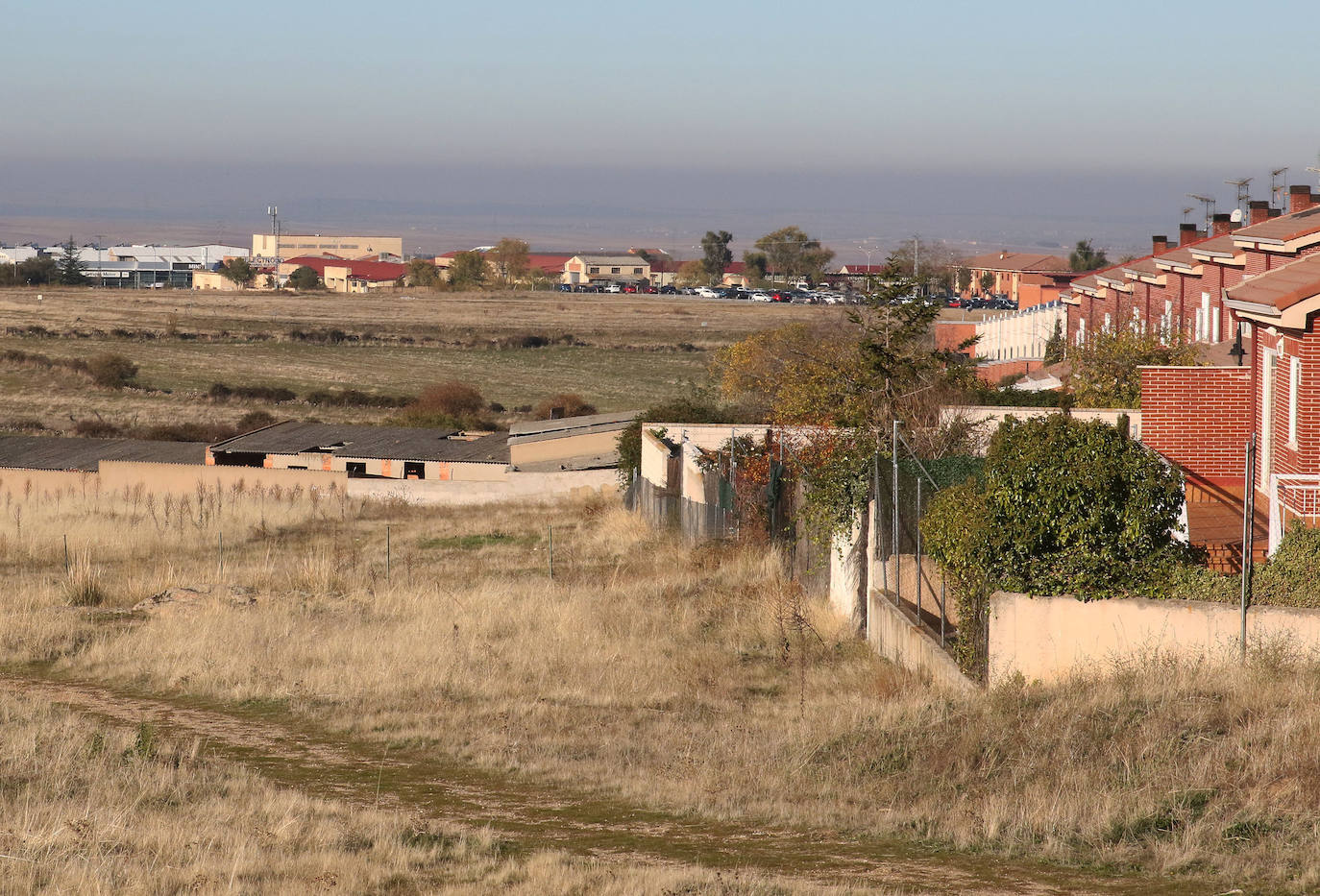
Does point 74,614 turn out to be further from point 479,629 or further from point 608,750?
point 608,750

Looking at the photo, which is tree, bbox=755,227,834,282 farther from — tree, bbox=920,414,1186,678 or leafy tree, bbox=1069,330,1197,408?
tree, bbox=920,414,1186,678

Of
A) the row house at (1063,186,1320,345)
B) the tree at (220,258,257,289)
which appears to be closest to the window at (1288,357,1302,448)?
the row house at (1063,186,1320,345)

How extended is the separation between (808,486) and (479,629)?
194 inches

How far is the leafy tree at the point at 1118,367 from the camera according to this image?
31.2 m

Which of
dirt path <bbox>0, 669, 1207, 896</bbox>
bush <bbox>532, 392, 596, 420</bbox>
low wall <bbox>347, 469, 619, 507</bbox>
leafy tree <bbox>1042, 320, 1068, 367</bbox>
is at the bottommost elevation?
dirt path <bbox>0, 669, 1207, 896</bbox>

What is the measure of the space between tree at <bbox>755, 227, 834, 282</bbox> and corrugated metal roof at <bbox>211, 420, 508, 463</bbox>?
137m

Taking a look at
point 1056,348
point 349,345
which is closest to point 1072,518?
point 1056,348

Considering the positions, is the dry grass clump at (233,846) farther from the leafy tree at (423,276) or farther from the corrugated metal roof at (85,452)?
the leafy tree at (423,276)

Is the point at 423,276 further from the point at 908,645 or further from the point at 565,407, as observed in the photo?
the point at 908,645

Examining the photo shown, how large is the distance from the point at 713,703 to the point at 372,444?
37750mm

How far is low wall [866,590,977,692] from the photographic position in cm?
1385

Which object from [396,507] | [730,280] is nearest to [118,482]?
[396,507]

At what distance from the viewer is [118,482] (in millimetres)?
48156

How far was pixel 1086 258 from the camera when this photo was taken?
132 meters
